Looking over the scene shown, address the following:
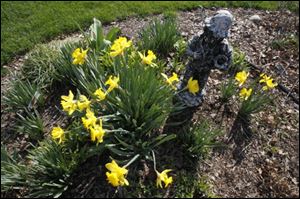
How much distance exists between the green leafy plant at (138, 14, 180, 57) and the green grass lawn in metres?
1.35

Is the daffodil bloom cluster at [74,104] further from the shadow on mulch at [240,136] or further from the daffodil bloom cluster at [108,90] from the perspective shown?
the shadow on mulch at [240,136]

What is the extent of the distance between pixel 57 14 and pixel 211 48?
3.21 metres

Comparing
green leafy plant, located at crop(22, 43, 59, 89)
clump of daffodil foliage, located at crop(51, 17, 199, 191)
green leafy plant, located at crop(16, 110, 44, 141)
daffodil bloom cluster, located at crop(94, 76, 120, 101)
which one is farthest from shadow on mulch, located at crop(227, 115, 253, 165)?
green leafy plant, located at crop(22, 43, 59, 89)

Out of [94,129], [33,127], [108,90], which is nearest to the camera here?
[94,129]

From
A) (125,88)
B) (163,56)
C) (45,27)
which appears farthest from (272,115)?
(45,27)

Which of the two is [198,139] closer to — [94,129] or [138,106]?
[138,106]

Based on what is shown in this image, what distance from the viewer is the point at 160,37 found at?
164 inches

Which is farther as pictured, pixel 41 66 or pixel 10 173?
pixel 41 66

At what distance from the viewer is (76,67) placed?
3.49 metres

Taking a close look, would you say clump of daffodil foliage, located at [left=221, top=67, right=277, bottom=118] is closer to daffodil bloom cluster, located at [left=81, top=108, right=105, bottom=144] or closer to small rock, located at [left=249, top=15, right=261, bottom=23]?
daffodil bloom cluster, located at [left=81, top=108, right=105, bottom=144]

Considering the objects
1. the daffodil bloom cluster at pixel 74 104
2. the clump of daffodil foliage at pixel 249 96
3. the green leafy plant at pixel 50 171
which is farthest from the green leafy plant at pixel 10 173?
the clump of daffodil foliage at pixel 249 96

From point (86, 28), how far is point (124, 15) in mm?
677

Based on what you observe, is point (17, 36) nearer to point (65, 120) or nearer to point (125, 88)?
point (65, 120)

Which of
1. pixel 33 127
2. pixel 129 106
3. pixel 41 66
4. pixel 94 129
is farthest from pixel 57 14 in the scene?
pixel 94 129
